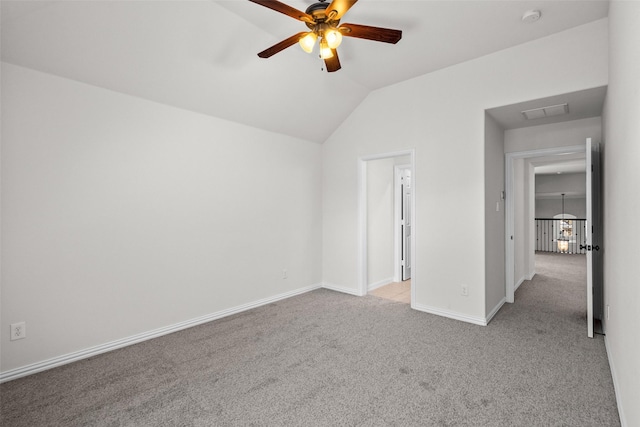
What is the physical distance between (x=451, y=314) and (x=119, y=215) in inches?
146

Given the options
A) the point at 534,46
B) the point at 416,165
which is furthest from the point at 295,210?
the point at 534,46

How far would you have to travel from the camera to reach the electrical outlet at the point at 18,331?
235 centimetres

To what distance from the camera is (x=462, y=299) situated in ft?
11.6

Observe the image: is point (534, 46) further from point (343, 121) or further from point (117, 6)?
point (117, 6)

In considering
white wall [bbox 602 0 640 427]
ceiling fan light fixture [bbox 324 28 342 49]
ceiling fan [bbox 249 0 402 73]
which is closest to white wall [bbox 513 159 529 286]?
white wall [bbox 602 0 640 427]

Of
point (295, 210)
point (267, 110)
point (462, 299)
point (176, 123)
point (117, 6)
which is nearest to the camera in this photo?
point (117, 6)

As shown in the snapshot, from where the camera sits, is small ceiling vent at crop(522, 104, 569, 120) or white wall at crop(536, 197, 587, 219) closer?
small ceiling vent at crop(522, 104, 569, 120)

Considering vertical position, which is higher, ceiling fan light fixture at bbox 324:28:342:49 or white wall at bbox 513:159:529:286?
ceiling fan light fixture at bbox 324:28:342:49

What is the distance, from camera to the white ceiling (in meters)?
2.28

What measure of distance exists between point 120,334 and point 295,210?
2578 millimetres

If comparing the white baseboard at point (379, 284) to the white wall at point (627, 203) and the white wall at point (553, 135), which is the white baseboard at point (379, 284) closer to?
the white wall at point (553, 135)

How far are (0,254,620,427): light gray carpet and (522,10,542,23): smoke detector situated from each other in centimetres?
293

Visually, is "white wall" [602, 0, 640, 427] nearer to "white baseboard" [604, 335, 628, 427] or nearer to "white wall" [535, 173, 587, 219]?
"white baseboard" [604, 335, 628, 427]

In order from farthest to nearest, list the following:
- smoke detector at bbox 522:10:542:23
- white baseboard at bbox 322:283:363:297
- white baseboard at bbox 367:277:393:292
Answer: white baseboard at bbox 367:277:393:292, white baseboard at bbox 322:283:363:297, smoke detector at bbox 522:10:542:23
